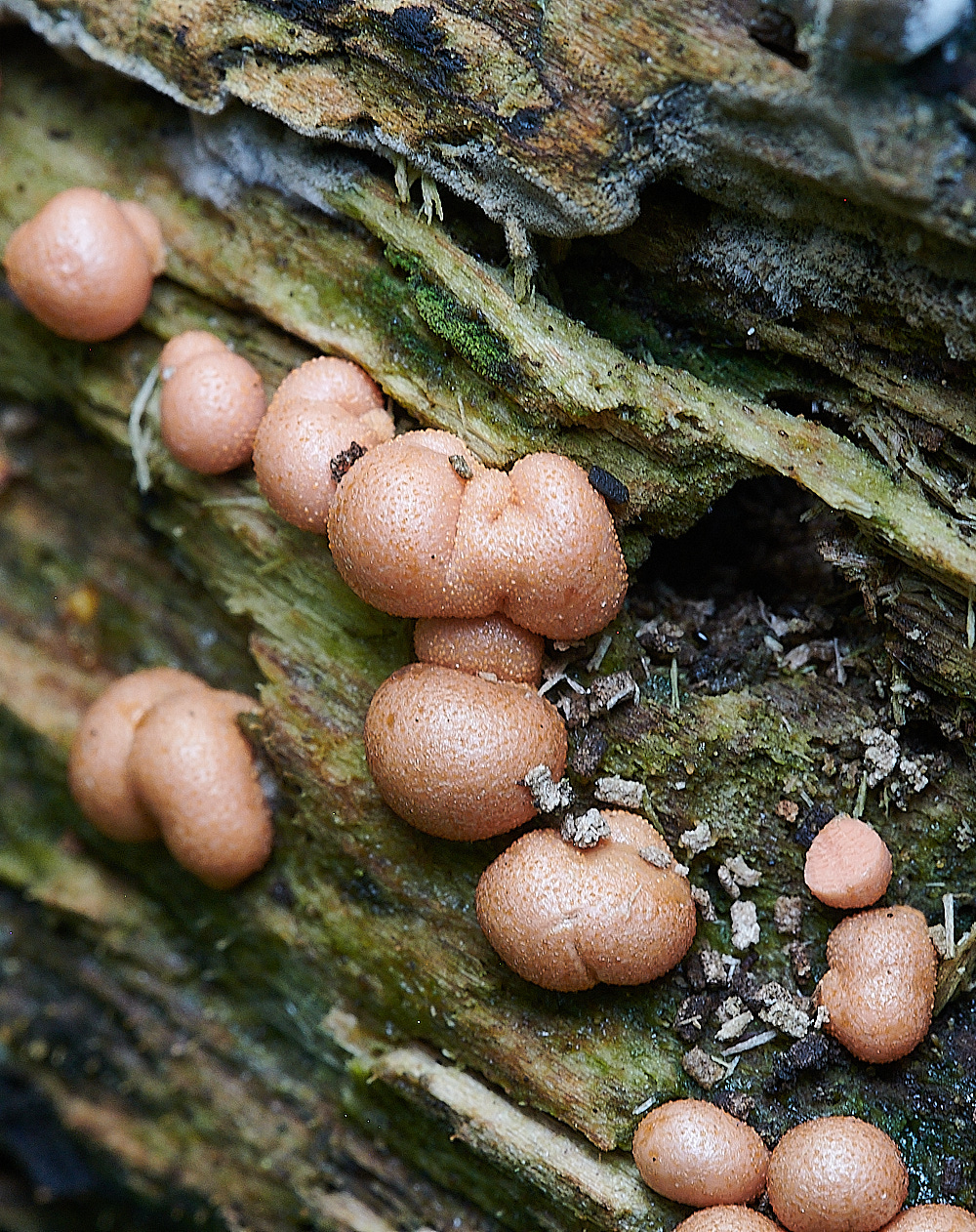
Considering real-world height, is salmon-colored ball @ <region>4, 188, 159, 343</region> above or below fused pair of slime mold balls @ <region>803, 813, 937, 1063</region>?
above

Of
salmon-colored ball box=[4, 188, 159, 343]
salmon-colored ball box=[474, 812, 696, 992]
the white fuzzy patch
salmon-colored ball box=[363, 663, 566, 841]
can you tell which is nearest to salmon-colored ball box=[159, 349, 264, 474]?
salmon-colored ball box=[4, 188, 159, 343]

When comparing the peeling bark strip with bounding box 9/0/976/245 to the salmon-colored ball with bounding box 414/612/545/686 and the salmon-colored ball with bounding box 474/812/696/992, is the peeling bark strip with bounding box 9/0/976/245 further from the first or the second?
the salmon-colored ball with bounding box 474/812/696/992

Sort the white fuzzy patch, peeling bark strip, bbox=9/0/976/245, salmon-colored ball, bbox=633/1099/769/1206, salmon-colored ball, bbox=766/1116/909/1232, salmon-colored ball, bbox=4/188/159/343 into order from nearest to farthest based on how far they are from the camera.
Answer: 1. the white fuzzy patch
2. peeling bark strip, bbox=9/0/976/245
3. salmon-colored ball, bbox=766/1116/909/1232
4. salmon-colored ball, bbox=633/1099/769/1206
5. salmon-colored ball, bbox=4/188/159/343

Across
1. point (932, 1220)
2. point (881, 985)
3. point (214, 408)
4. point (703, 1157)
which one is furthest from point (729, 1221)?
point (214, 408)

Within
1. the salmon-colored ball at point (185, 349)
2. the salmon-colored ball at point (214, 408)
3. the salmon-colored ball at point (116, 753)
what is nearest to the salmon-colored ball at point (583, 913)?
the salmon-colored ball at point (116, 753)

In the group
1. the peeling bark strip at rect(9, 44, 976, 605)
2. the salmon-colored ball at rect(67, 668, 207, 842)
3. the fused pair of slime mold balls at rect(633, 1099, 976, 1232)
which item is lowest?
the salmon-colored ball at rect(67, 668, 207, 842)

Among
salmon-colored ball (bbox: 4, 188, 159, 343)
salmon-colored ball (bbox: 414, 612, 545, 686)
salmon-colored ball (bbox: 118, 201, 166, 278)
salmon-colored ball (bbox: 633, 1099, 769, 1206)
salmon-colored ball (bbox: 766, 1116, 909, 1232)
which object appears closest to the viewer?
salmon-colored ball (bbox: 766, 1116, 909, 1232)
